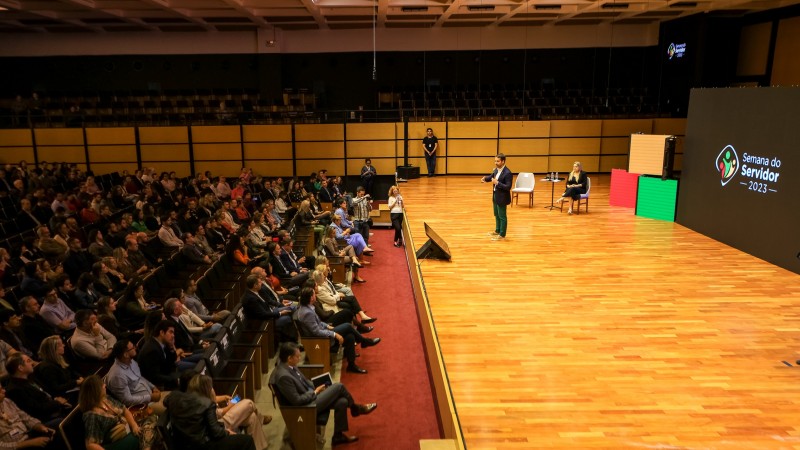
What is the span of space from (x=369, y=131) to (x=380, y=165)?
1.02 m

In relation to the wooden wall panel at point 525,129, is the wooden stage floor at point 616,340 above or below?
below

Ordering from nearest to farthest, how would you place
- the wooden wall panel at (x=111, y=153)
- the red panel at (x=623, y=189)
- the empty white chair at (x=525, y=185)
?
the red panel at (x=623, y=189)
the empty white chair at (x=525, y=185)
the wooden wall panel at (x=111, y=153)

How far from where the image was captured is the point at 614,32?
18.9m

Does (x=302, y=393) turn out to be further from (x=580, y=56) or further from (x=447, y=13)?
(x=580, y=56)

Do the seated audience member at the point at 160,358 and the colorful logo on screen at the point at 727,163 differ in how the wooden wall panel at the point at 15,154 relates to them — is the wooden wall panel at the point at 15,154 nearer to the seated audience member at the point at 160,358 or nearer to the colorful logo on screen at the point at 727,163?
the seated audience member at the point at 160,358

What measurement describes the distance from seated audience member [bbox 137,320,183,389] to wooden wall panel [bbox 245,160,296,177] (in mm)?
11586

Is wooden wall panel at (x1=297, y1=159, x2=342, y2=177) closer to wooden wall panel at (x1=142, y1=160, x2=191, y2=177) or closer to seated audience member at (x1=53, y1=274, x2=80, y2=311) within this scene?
wooden wall panel at (x1=142, y1=160, x2=191, y2=177)

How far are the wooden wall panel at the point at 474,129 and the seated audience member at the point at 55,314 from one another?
11341 mm

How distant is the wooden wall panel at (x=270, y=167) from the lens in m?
16.3

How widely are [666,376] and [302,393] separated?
3.09 meters

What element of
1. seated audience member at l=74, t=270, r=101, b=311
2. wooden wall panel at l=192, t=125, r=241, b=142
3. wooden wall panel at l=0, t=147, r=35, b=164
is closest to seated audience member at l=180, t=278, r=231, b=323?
seated audience member at l=74, t=270, r=101, b=311

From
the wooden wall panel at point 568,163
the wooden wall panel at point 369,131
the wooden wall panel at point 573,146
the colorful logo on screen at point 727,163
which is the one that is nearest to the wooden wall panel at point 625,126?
the wooden wall panel at point 573,146

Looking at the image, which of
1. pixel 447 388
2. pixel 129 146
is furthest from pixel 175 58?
pixel 447 388

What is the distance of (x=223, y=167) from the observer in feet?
53.4
